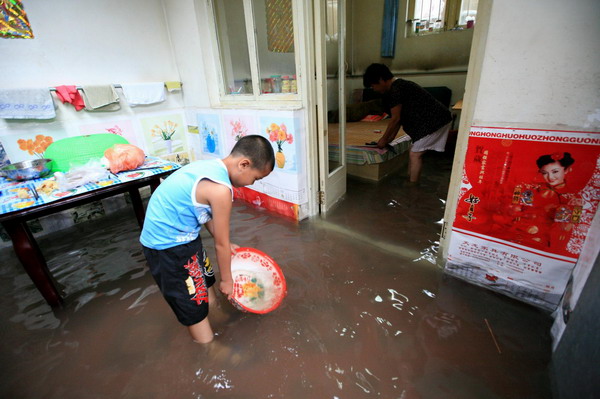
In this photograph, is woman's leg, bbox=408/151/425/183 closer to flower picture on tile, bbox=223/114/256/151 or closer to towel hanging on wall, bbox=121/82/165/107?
flower picture on tile, bbox=223/114/256/151

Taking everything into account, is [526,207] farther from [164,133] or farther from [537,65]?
[164,133]

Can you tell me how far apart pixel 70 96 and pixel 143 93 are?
0.69m

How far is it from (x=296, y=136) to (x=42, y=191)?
1.80 meters

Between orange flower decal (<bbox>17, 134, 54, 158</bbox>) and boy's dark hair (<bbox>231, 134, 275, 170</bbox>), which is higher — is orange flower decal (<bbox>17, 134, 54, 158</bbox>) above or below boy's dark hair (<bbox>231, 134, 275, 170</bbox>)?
below

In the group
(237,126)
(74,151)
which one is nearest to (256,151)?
(237,126)

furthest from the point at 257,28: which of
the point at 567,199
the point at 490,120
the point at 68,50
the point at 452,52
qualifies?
the point at 452,52

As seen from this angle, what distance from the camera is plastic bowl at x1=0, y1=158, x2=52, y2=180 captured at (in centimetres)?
188

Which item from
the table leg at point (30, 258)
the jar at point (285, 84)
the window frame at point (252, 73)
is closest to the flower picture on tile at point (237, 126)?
the window frame at point (252, 73)

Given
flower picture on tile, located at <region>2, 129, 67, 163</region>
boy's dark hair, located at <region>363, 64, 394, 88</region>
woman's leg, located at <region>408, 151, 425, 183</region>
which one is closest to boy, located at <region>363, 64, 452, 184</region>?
boy's dark hair, located at <region>363, 64, 394, 88</region>

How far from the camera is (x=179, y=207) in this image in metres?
1.23

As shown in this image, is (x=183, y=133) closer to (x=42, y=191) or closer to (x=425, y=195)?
(x=42, y=191)

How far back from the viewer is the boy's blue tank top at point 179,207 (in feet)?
3.94

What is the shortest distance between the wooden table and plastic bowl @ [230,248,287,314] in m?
0.90

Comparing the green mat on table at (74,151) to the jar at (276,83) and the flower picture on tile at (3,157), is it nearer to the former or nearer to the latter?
the flower picture on tile at (3,157)
